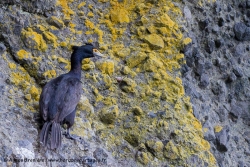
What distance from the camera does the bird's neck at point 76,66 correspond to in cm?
699

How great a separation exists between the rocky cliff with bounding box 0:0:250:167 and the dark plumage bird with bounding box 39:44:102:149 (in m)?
0.17

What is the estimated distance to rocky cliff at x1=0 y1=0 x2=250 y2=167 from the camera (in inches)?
254

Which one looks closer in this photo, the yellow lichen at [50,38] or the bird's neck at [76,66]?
the bird's neck at [76,66]

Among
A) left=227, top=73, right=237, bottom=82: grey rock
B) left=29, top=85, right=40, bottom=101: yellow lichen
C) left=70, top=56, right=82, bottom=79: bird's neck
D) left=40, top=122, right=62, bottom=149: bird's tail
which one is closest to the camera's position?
left=40, top=122, right=62, bottom=149: bird's tail

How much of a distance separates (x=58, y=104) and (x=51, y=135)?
1.55 feet

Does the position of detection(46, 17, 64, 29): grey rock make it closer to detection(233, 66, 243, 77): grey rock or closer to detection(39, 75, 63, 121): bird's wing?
detection(39, 75, 63, 121): bird's wing

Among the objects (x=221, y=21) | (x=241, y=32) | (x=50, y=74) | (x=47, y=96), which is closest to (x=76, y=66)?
(x=50, y=74)

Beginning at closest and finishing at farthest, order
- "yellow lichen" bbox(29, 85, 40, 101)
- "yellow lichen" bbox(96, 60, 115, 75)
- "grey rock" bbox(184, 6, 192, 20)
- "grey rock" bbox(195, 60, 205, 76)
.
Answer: "yellow lichen" bbox(29, 85, 40, 101), "yellow lichen" bbox(96, 60, 115, 75), "grey rock" bbox(195, 60, 205, 76), "grey rock" bbox(184, 6, 192, 20)

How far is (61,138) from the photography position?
5.95 meters

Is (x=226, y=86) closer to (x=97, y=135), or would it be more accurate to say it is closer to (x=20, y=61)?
(x=97, y=135)

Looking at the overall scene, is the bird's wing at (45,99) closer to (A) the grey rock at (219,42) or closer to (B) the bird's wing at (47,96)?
(B) the bird's wing at (47,96)

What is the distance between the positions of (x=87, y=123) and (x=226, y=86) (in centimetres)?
268

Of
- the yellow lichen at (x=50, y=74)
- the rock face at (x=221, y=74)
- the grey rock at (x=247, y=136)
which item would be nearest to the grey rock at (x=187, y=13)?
the rock face at (x=221, y=74)

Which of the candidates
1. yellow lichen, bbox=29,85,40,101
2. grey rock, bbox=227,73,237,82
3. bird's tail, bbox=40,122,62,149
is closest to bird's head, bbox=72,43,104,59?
yellow lichen, bbox=29,85,40,101
